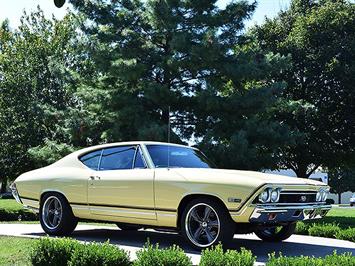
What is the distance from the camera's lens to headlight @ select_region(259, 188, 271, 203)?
267 inches

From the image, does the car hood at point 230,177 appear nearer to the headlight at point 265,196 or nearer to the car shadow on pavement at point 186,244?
the headlight at point 265,196

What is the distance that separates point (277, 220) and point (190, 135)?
12.2 m

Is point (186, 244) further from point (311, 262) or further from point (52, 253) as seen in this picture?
point (311, 262)

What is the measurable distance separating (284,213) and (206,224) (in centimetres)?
100

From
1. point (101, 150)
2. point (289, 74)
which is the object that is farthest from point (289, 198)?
point (289, 74)

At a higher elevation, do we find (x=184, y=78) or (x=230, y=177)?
(x=184, y=78)

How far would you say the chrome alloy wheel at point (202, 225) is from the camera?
712 centimetres

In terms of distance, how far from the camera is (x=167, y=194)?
7398 mm

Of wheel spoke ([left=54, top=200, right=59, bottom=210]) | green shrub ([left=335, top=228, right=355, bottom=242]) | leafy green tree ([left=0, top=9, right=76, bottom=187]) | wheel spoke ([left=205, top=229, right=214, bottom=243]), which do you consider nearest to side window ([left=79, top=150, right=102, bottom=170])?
wheel spoke ([left=54, top=200, right=59, bottom=210])

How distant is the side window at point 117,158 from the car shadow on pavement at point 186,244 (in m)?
1.09

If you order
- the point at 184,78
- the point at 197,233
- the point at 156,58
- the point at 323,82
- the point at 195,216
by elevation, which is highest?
the point at 323,82

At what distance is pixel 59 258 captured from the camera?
645 cm

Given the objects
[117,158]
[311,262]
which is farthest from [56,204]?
[311,262]

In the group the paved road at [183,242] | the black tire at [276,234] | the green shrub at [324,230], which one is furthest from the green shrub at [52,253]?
the green shrub at [324,230]
